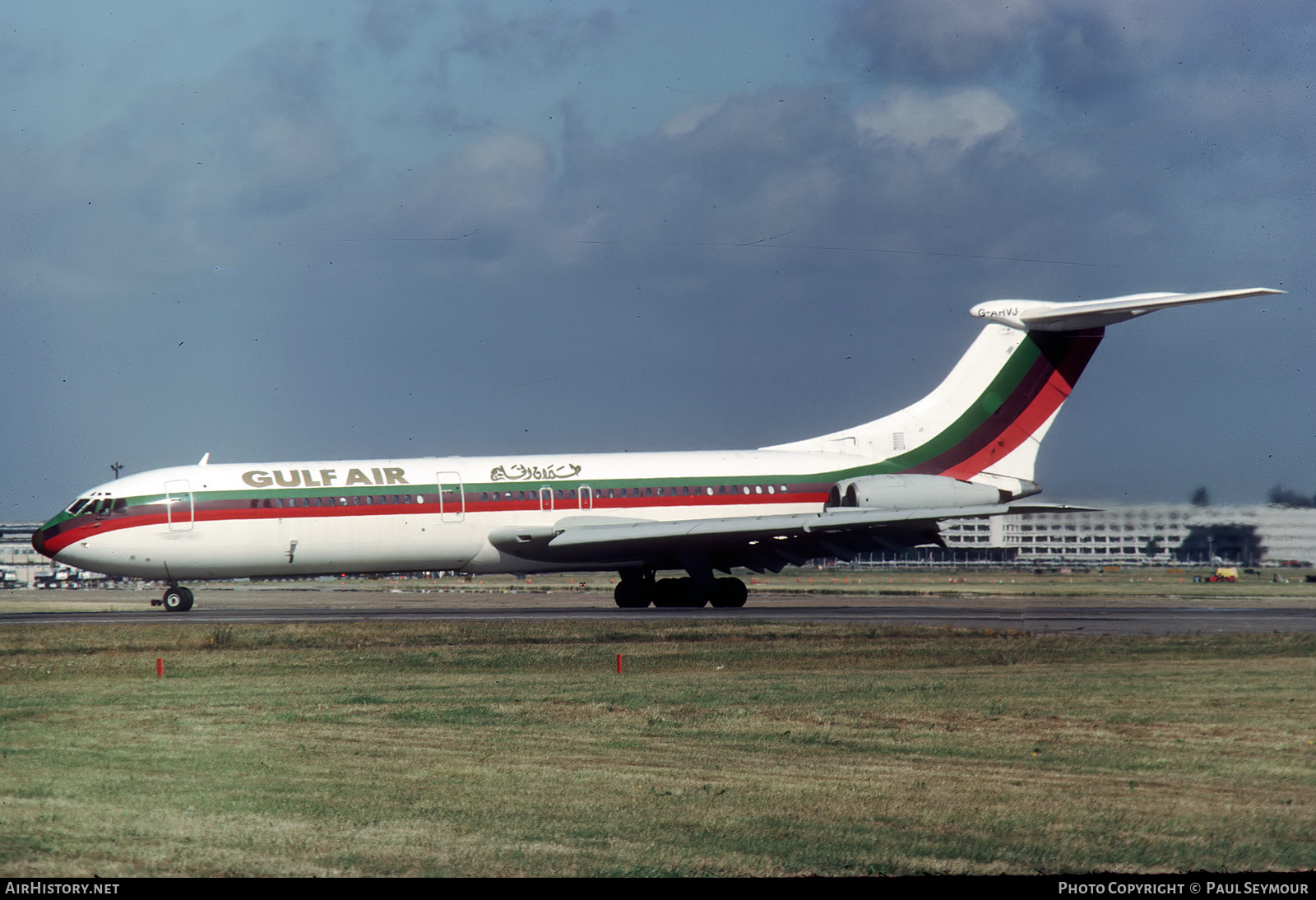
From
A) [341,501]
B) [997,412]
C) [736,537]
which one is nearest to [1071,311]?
[997,412]

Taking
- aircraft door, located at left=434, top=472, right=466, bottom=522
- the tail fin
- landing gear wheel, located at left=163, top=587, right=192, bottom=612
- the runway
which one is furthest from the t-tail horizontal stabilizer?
landing gear wheel, located at left=163, top=587, right=192, bottom=612

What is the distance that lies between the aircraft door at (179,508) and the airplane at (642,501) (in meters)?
0.05

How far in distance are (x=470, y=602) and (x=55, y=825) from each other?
3579cm

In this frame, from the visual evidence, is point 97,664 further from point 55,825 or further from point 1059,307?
point 1059,307

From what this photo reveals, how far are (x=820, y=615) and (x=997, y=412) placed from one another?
1132cm

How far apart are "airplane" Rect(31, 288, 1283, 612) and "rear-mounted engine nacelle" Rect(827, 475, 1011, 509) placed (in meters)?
0.06

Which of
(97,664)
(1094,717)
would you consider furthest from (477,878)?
(97,664)

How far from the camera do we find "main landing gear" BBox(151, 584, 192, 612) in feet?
125

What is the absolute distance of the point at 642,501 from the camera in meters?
39.7

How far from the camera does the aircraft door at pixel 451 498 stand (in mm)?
37625

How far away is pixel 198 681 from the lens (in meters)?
20.5

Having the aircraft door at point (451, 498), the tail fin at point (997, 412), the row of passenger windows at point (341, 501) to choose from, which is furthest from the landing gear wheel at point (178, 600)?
the tail fin at point (997, 412)

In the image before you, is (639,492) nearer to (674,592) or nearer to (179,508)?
(674,592)

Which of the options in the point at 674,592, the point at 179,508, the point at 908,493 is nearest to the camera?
the point at 179,508
